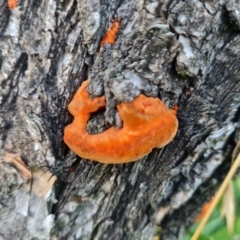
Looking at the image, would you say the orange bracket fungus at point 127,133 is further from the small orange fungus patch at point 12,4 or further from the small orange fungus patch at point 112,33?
the small orange fungus patch at point 12,4

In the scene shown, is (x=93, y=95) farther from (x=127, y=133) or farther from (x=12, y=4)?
(x=12, y=4)

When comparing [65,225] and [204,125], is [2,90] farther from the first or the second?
[204,125]

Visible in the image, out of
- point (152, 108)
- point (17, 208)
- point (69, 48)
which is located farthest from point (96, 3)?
point (17, 208)

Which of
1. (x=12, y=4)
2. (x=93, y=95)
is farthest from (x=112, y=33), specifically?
(x=12, y=4)

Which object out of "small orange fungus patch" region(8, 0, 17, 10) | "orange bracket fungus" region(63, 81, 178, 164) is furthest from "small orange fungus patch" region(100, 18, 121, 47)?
"small orange fungus patch" region(8, 0, 17, 10)

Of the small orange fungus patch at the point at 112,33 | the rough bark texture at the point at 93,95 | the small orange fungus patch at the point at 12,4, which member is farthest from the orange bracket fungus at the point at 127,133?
the small orange fungus patch at the point at 12,4

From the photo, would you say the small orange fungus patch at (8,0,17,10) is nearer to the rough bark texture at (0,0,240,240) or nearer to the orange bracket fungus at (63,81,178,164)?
the rough bark texture at (0,0,240,240)
